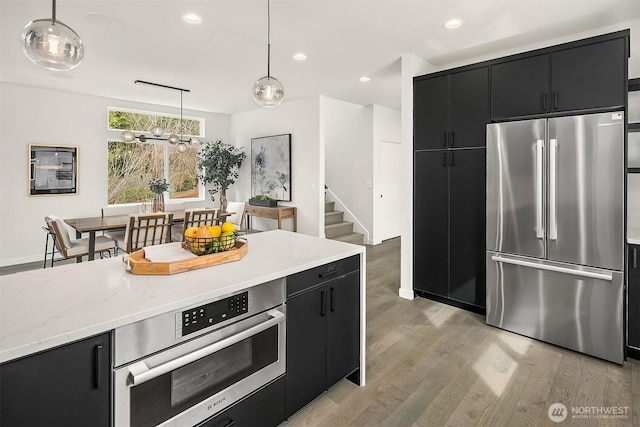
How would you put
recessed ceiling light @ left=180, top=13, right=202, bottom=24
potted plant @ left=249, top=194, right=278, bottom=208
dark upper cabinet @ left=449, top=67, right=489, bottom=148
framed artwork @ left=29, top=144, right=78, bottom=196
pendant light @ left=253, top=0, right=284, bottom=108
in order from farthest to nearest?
potted plant @ left=249, top=194, right=278, bottom=208
framed artwork @ left=29, top=144, right=78, bottom=196
dark upper cabinet @ left=449, top=67, right=489, bottom=148
recessed ceiling light @ left=180, top=13, right=202, bottom=24
pendant light @ left=253, top=0, right=284, bottom=108

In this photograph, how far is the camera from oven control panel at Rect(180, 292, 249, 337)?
4.52ft

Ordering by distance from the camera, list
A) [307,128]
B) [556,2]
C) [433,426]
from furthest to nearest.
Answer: [307,128] < [556,2] < [433,426]

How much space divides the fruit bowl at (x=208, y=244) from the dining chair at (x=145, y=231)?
2714 millimetres

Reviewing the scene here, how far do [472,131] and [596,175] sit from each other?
1.11 metres

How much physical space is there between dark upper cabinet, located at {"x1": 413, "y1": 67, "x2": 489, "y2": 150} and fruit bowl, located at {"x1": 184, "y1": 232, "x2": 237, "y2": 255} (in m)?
2.59

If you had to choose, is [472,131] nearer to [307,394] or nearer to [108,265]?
[307,394]

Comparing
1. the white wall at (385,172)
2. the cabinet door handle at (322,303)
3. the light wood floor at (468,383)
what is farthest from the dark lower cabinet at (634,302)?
the white wall at (385,172)

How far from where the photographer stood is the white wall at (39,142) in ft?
17.1

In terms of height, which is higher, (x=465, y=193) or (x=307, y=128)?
(x=307, y=128)

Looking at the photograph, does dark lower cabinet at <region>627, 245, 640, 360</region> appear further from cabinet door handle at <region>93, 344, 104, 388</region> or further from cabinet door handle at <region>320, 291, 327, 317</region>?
cabinet door handle at <region>93, 344, 104, 388</region>

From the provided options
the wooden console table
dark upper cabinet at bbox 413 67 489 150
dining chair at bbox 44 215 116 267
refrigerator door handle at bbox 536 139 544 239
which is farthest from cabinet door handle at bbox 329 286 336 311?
the wooden console table

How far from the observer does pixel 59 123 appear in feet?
18.5

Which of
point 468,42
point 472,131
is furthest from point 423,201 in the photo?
point 468,42

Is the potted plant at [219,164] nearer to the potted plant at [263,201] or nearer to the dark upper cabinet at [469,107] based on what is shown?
the potted plant at [263,201]
